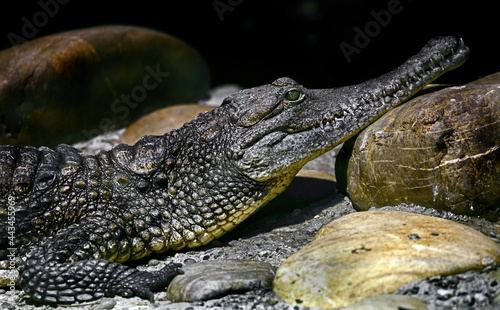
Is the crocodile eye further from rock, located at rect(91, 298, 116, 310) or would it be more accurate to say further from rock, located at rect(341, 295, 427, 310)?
rock, located at rect(91, 298, 116, 310)

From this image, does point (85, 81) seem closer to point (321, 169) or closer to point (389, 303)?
point (321, 169)

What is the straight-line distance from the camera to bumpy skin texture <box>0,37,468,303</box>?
3.34 meters

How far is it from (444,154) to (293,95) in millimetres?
1306

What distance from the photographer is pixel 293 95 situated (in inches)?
151

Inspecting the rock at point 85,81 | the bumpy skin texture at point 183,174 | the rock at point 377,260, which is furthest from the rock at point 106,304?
the rock at point 85,81

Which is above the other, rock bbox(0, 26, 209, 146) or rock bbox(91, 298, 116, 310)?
rock bbox(0, 26, 209, 146)

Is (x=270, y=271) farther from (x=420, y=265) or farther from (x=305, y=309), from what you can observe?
(x=420, y=265)

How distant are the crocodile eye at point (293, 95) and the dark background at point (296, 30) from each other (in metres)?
3.01

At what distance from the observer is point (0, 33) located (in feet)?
25.0

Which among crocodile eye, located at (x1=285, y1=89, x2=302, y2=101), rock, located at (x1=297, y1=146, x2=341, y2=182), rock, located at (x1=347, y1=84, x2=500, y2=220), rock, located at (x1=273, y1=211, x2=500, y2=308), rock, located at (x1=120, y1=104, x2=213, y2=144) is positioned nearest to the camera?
rock, located at (x1=273, y1=211, x2=500, y2=308)

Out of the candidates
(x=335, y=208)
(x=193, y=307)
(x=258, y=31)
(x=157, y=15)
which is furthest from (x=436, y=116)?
(x=157, y=15)

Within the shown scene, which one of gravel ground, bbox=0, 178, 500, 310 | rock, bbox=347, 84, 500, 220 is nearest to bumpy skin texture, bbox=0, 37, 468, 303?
gravel ground, bbox=0, 178, 500, 310

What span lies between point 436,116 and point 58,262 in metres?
2.88

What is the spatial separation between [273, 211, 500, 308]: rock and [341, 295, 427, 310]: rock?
0.06 metres
